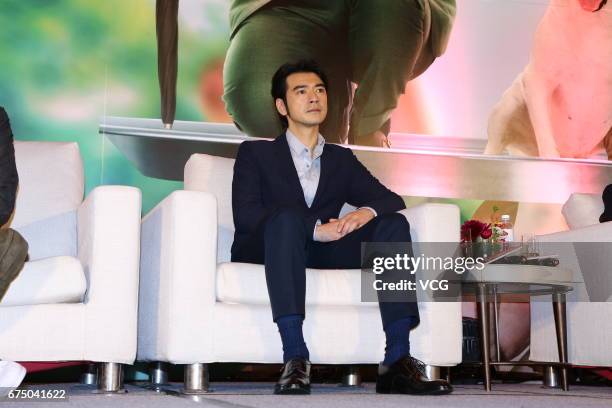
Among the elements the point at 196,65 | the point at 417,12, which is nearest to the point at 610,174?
the point at 417,12

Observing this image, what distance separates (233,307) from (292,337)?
11.2 inches

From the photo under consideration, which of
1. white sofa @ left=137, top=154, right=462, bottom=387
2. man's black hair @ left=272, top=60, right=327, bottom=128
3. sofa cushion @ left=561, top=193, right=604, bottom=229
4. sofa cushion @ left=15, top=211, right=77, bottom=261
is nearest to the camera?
white sofa @ left=137, top=154, right=462, bottom=387

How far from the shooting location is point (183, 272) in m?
2.47

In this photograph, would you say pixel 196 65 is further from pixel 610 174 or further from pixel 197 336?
pixel 610 174

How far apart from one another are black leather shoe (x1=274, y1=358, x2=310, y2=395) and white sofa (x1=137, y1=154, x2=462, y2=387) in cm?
27

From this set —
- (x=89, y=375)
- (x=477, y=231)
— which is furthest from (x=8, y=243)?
(x=477, y=231)

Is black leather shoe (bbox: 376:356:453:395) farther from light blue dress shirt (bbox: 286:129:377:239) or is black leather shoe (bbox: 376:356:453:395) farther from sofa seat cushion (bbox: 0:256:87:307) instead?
sofa seat cushion (bbox: 0:256:87:307)

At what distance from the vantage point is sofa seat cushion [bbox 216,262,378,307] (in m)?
2.53

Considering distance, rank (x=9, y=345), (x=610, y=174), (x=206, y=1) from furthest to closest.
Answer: (x=610, y=174)
(x=206, y=1)
(x=9, y=345)

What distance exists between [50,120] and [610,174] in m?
2.83

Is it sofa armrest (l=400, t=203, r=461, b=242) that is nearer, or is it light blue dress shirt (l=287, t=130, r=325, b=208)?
sofa armrest (l=400, t=203, r=461, b=242)

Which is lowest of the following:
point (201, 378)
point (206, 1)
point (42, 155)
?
point (201, 378)

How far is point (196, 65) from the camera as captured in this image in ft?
13.2

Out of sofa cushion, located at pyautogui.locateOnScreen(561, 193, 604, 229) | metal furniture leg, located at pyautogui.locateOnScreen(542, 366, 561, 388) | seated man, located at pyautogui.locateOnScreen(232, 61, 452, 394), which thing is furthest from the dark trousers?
sofa cushion, located at pyautogui.locateOnScreen(561, 193, 604, 229)
